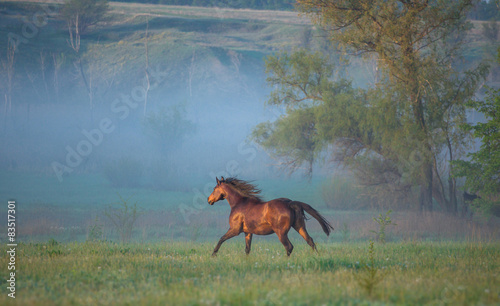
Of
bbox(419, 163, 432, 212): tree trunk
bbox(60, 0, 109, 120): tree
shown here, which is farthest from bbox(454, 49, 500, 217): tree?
bbox(60, 0, 109, 120): tree

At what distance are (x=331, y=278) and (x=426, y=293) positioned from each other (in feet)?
5.76

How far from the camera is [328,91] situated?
28.6 metres

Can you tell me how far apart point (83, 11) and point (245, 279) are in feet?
255

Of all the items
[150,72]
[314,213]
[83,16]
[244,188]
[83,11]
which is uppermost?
[83,16]

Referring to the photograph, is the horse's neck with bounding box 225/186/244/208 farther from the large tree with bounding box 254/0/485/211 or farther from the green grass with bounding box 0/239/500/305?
the large tree with bounding box 254/0/485/211

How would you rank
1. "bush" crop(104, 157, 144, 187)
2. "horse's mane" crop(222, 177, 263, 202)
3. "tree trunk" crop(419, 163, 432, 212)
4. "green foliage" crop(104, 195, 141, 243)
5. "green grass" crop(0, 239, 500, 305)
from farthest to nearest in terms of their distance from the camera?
"bush" crop(104, 157, 144, 187), "tree trunk" crop(419, 163, 432, 212), "green foliage" crop(104, 195, 141, 243), "horse's mane" crop(222, 177, 263, 202), "green grass" crop(0, 239, 500, 305)

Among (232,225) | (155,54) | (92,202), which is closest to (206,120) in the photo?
(155,54)

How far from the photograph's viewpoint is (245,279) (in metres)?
7.94

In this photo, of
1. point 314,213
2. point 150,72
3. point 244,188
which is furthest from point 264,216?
point 150,72

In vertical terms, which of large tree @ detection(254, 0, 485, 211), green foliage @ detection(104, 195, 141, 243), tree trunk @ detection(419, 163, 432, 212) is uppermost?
large tree @ detection(254, 0, 485, 211)

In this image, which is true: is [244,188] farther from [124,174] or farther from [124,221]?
[124,174]

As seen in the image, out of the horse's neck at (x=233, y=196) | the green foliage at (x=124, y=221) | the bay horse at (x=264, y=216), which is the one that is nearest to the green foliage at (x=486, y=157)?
the bay horse at (x=264, y=216)

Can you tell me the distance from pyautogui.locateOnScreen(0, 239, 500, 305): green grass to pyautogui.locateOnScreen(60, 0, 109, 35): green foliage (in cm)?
7102

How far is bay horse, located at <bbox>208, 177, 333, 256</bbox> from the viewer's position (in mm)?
10812
